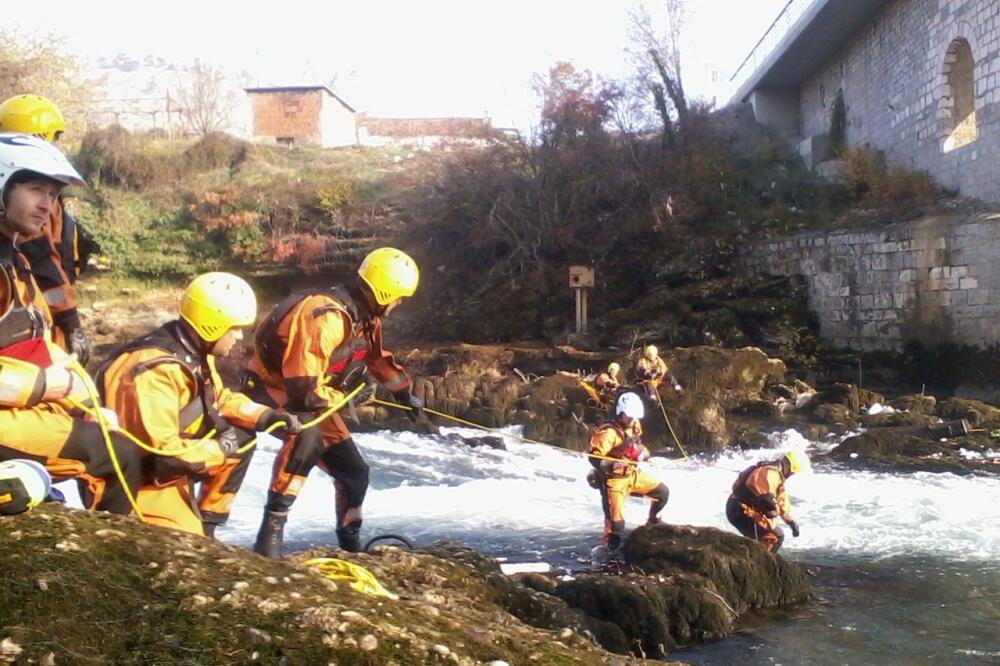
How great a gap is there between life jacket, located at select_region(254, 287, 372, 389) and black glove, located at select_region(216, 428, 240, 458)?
103cm

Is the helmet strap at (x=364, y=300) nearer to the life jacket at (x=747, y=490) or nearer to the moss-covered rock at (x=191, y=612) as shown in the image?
the moss-covered rock at (x=191, y=612)

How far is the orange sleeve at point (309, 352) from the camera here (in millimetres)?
5316

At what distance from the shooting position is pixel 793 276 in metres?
21.2

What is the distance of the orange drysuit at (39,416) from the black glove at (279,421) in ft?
2.75

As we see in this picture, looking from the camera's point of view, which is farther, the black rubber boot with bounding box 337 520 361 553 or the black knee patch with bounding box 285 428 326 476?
the black rubber boot with bounding box 337 520 361 553

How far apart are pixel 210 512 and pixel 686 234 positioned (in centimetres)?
2060

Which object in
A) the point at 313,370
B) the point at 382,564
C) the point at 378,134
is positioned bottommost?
the point at 382,564

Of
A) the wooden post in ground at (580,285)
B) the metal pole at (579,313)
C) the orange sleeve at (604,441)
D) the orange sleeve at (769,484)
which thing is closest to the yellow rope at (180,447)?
the orange sleeve at (604,441)

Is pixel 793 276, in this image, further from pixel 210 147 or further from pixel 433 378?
pixel 210 147

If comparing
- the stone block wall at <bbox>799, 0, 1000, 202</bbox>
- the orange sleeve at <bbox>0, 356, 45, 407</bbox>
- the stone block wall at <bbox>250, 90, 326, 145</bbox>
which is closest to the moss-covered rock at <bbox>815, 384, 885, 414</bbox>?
the stone block wall at <bbox>799, 0, 1000, 202</bbox>

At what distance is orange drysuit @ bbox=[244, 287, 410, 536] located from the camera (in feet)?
17.6

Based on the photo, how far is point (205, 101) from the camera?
38.1 meters

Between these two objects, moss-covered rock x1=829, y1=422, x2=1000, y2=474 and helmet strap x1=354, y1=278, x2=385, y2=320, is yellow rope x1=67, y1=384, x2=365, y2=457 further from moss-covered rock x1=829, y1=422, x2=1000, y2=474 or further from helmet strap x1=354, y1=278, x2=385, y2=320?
moss-covered rock x1=829, y1=422, x2=1000, y2=474

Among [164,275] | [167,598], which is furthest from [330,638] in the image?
[164,275]
